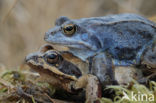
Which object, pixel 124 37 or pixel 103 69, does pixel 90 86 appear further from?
pixel 124 37

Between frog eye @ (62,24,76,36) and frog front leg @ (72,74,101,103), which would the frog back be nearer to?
frog eye @ (62,24,76,36)

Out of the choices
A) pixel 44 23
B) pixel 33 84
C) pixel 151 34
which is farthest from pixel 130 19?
pixel 44 23

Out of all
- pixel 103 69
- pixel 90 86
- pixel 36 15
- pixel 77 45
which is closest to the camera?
pixel 90 86

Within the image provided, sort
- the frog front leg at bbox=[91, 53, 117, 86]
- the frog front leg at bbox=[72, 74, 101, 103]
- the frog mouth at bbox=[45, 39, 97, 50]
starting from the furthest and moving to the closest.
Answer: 1. the frog mouth at bbox=[45, 39, 97, 50]
2. the frog front leg at bbox=[91, 53, 117, 86]
3. the frog front leg at bbox=[72, 74, 101, 103]

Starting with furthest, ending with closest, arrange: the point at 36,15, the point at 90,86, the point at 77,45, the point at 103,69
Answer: the point at 36,15 < the point at 77,45 < the point at 103,69 < the point at 90,86

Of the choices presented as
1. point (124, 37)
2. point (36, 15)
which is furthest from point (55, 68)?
point (36, 15)

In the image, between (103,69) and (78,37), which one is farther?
(78,37)

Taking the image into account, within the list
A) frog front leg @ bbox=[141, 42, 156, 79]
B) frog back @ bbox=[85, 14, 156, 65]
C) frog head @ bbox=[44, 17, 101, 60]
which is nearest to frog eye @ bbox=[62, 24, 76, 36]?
frog head @ bbox=[44, 17, 101, 60]
